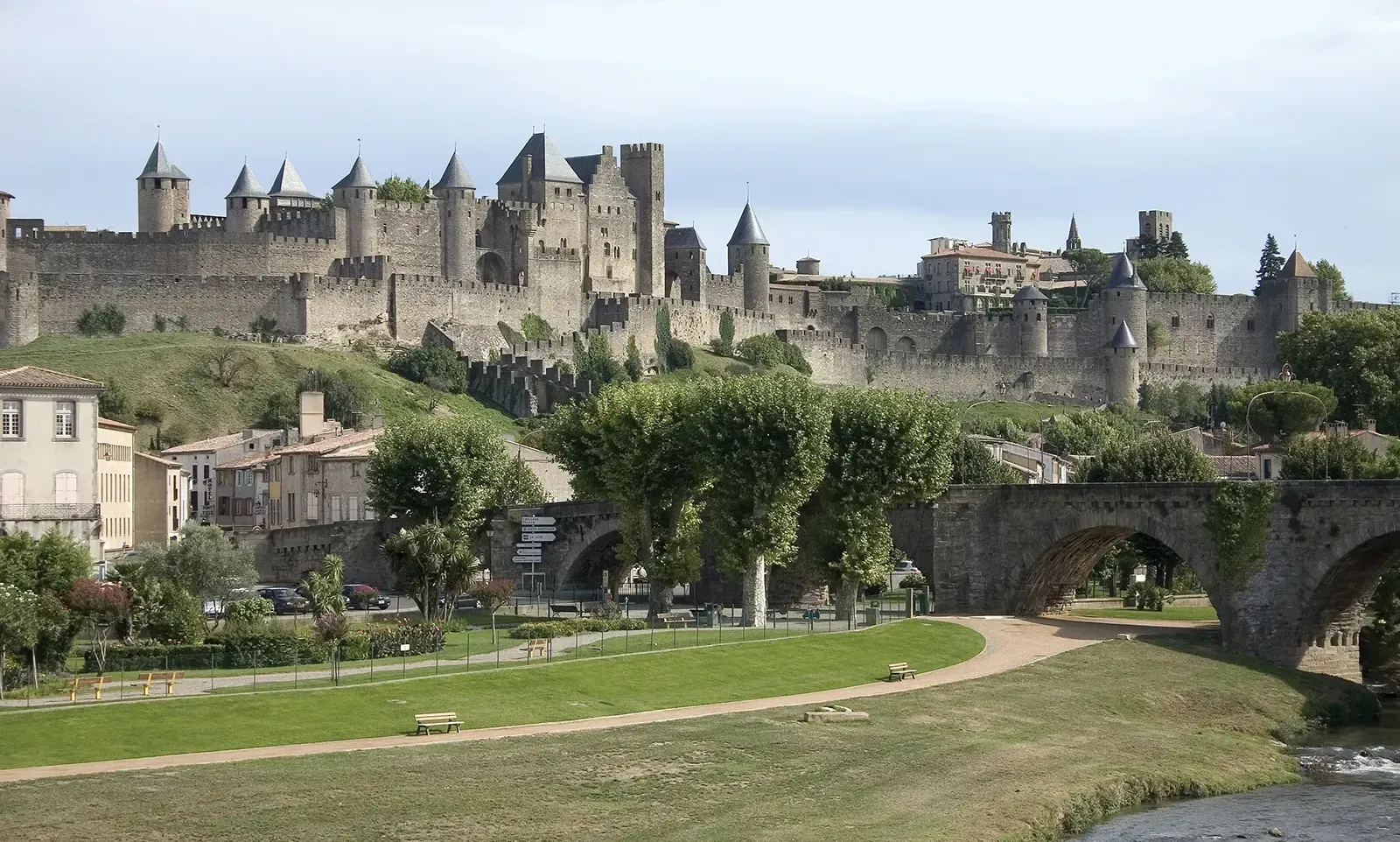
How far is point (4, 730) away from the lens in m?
36.2

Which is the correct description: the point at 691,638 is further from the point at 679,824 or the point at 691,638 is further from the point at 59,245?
the point at 59,245

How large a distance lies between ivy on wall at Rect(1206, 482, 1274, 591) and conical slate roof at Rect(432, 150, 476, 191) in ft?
251

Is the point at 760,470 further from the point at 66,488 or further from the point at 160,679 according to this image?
the point at 66,488

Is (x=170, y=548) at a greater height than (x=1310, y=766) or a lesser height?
greater

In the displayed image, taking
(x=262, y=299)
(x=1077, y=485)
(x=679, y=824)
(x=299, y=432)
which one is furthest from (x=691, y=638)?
(x=262, y=299)

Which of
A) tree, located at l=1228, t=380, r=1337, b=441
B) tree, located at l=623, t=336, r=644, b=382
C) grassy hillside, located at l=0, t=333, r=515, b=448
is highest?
tree, located at l=623, t=336, r=644, b=382

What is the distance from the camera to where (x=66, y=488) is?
61.3 metres

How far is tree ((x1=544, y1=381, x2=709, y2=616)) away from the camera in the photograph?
60219mm

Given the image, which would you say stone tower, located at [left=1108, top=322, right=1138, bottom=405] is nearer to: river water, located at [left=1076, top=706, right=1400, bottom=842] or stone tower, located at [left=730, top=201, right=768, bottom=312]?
stone tower, located at [left=730, top=201, right=768, bottom=312]

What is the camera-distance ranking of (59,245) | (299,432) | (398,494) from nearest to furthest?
(398,494), (299,432), (59,245)

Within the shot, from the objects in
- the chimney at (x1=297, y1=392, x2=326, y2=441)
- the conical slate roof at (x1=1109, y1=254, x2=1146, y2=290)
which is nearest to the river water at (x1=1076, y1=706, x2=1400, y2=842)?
the chimney at (x1=297, y1=392, x2=326, y2=441)

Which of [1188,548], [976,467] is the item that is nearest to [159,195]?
[976,467]

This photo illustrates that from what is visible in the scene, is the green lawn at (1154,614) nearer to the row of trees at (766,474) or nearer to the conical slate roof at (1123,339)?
the row of trees at (766,474)

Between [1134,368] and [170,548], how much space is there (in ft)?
299
